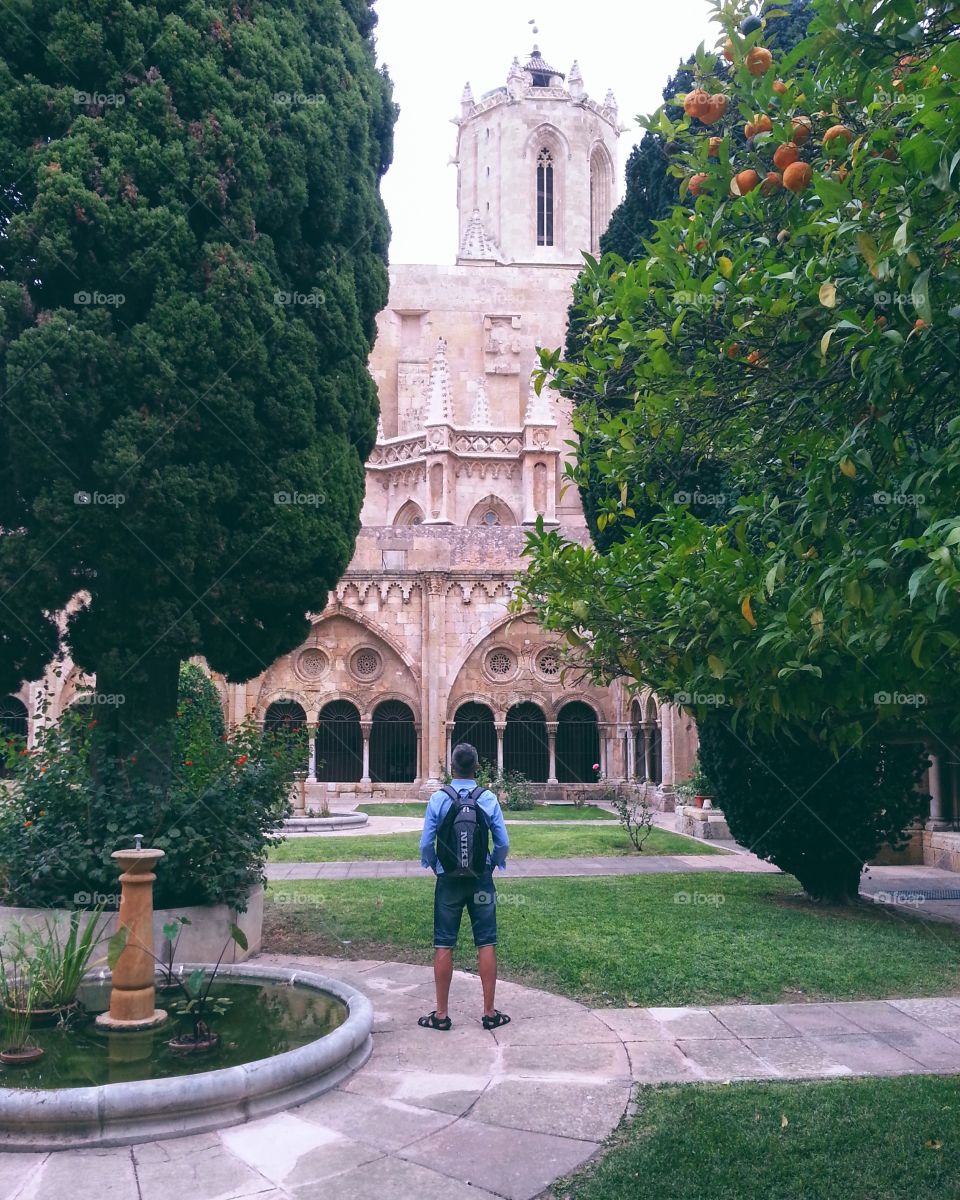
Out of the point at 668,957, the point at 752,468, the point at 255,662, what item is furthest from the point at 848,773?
the point at 255,662

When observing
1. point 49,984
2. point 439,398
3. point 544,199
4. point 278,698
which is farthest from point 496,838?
point 544,199

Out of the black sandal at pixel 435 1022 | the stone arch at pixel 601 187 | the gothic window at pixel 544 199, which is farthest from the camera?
the stone arch at pixel 601 187

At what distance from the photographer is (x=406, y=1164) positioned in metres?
3.53

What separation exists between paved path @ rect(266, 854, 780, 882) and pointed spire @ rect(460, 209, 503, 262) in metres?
33.2

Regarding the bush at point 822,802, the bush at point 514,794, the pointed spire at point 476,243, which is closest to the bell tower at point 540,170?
the pointed spire at point 476,243

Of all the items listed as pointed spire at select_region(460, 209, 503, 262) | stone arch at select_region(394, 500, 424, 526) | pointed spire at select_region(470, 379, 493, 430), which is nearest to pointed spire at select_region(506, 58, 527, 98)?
pointed spire at select_region(460, 209, 503, 262)

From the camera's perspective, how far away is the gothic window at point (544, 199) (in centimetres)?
4488

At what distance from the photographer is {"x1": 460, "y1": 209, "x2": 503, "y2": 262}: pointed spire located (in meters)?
41.0

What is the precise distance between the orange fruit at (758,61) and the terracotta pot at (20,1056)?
4931mm

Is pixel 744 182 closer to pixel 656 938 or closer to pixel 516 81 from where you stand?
pixel 656 938

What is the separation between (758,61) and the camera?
11.3 feet

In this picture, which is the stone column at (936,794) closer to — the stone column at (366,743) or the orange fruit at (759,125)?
the orange fruit at (759,125)

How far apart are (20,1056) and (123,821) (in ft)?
7.37

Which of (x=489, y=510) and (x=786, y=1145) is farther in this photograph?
(x=489, y=510)
